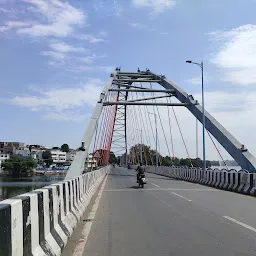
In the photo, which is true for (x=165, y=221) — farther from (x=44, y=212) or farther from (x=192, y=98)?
(x=192, y=98)

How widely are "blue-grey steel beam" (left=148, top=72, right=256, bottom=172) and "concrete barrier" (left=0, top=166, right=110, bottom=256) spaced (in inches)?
919

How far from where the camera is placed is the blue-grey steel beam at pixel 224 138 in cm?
2912

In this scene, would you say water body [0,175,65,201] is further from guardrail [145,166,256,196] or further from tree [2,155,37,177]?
tree [2,155,37,177]

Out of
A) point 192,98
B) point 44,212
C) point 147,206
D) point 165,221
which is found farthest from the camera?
point 192,98

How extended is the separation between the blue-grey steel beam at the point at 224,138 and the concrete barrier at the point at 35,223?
23.4m

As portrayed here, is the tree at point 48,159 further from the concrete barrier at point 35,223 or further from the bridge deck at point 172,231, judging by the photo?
the concrete barrier at point 35,223

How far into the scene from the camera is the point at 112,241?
275 inches

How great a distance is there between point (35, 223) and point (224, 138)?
2861cm

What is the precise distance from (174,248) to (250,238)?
1.70 m

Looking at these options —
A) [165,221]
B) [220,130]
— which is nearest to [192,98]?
[220,130]

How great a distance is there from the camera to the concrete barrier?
12.3 feet

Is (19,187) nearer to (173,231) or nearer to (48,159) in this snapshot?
(173,231)

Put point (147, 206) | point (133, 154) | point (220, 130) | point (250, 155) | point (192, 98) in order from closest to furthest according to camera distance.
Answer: point (147, 206), point (250, 155), point (220, 130), point (192, 98), point (133, 154)

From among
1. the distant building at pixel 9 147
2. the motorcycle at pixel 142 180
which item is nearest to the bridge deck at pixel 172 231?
the motorcycle at pixel 142 180
